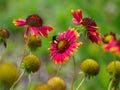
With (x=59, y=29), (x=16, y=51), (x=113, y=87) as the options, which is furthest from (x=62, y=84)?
(x=16, y=51)

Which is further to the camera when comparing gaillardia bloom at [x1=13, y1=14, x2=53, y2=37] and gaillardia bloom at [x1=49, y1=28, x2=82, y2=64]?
gaillardia bloom at [x1=13, y1=14, x2=53, y2=37]

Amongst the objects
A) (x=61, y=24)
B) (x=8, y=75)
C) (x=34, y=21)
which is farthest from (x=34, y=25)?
(x=61, y=24)

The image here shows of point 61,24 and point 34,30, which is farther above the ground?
point 34,30

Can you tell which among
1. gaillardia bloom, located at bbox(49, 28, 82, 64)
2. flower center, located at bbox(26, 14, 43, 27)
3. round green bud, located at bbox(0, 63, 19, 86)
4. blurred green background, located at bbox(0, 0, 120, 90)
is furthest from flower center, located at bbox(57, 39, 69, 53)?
blurred green background, located at bbox(0, 0, 120, 90)

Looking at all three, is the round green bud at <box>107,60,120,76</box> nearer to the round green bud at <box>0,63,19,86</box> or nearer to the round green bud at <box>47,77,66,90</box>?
the round green bud at <box>47,77,66,90</box>

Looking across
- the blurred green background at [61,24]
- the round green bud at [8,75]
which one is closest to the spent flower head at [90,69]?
the round green bud at [8,75]

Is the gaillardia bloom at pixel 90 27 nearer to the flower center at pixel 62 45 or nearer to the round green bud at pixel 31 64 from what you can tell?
the flower center at pixel 62 45

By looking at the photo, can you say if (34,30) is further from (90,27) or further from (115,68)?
(115,68)

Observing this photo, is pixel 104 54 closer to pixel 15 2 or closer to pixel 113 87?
pixel 113 87
